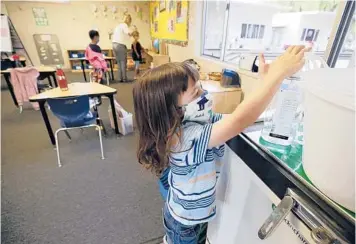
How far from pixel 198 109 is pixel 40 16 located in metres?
7.80

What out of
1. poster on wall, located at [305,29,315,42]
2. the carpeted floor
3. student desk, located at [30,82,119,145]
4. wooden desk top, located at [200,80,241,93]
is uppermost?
poster on wall, located at [305,29,315,42]

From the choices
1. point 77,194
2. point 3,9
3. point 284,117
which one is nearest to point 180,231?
point 284,117

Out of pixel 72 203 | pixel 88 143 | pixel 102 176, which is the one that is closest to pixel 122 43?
pixel 88 143

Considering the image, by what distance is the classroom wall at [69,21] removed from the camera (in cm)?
603

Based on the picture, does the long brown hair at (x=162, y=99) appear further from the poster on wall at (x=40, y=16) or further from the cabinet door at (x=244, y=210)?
the poster on wall at (x=40, y=16)

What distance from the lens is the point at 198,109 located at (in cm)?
64

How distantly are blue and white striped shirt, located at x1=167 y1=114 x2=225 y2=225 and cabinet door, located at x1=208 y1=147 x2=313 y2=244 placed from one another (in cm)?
6

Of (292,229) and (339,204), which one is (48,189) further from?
(339,204)

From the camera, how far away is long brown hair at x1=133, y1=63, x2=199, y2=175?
0.60m

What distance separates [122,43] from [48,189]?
13.2ft

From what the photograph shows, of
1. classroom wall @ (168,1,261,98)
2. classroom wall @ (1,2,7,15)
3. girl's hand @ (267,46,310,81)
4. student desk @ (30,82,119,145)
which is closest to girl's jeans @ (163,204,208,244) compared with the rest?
girl's hand @ (267,46,310,81)

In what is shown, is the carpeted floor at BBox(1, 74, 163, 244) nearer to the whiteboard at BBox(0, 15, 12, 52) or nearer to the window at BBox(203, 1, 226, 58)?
the window at BBox(203, 1, 226, 58)

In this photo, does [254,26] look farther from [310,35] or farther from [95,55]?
[95,55]

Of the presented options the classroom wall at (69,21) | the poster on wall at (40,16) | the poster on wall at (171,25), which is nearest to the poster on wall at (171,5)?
the poster on wall at (171,25)
